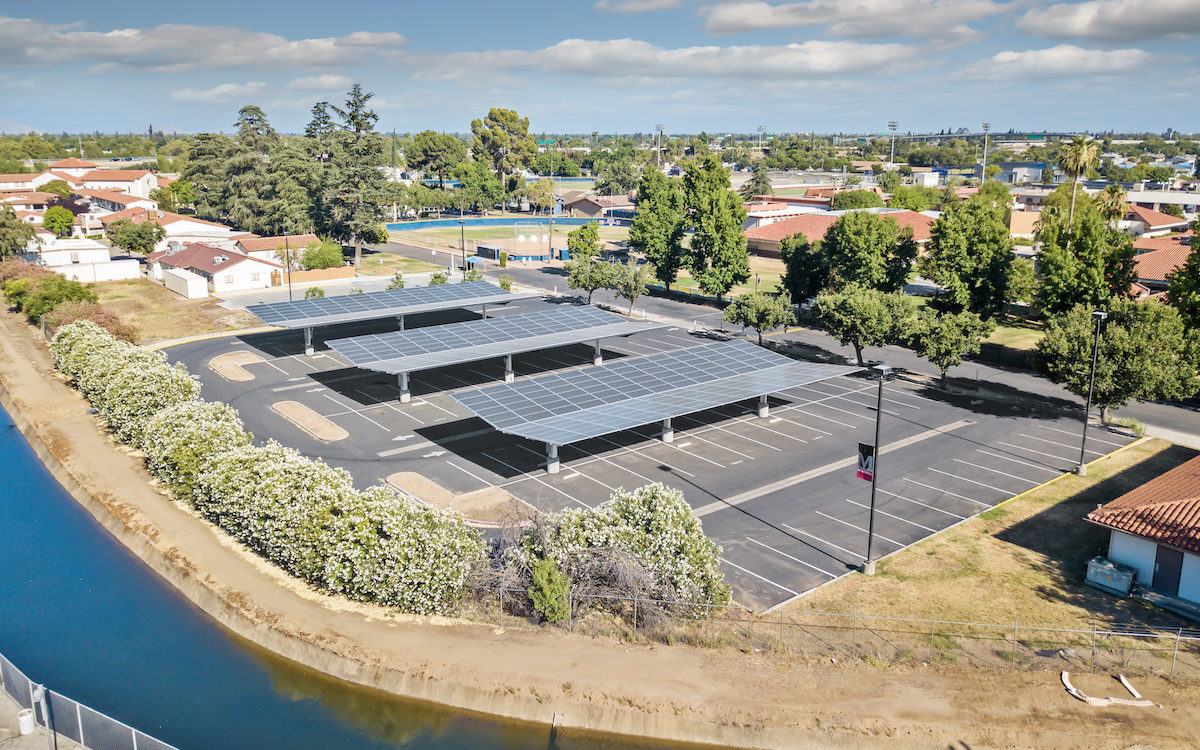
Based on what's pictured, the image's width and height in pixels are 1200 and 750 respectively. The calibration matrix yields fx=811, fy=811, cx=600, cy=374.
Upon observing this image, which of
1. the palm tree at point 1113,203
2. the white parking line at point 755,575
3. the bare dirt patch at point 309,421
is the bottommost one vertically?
the white parking line at point 755,575

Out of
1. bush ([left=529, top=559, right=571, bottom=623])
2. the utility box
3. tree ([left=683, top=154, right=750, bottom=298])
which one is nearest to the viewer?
bush ([left=529, top=559, right=571, bottom=623])

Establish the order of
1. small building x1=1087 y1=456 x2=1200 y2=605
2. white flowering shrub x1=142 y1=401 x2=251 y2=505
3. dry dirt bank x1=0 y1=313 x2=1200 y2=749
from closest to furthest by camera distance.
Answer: dry dirt bank x1=0 y1=313 x2=1200 y2=749, small building x1=1087 y1=456 x2=1200 y2=605, white flowering shrub x1=142 y1=401 x2=251 y2=505

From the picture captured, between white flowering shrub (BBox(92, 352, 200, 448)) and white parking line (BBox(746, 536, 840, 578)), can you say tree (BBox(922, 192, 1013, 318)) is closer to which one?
white parking line (BBox(746, 536, 840, 578))

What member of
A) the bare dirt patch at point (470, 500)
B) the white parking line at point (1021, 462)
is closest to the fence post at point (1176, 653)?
the white parking line at point (1021, 462)

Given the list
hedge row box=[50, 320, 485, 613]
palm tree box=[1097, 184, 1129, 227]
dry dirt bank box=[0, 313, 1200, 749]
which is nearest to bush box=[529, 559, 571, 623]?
dry dirt bank box=[0, 313, 1200, 749]

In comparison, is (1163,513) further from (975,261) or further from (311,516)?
(311,516)

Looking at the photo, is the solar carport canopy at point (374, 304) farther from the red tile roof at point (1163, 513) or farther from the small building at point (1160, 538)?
the small building at point (1160, 538)
